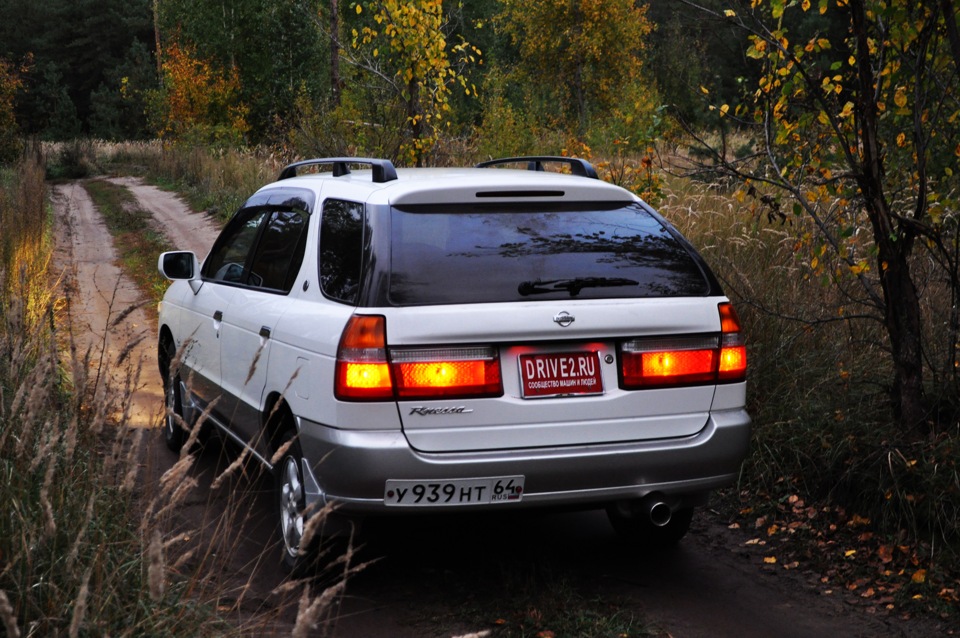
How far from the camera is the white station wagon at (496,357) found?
4.31 m

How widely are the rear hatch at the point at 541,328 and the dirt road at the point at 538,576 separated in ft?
2.08

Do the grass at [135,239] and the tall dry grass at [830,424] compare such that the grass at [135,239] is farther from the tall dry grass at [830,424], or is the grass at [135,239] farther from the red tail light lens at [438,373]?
the red tail light lens at [438,373]

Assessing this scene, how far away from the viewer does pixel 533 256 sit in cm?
465

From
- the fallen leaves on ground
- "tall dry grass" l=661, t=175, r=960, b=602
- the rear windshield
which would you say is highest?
the rear windshield

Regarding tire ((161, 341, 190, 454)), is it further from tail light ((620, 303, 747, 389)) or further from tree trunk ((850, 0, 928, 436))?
tree trunk ((850, 0, 928, 436))

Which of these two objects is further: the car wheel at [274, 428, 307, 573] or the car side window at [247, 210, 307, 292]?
the car side window at [247, 210, 307, 292]

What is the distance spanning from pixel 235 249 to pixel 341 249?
1887 mm

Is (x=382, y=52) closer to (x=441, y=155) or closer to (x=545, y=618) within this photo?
(x=441, y=155)

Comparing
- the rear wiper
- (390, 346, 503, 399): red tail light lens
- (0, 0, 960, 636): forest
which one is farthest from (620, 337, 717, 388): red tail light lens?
(0, 0, 960, 636): forest

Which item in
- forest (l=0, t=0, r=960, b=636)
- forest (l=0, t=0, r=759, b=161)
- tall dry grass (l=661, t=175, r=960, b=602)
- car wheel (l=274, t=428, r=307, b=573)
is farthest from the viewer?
forest (l=0, t=0, r=759, b=161)

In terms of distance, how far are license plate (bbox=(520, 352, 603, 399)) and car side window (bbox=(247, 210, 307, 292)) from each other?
140cm

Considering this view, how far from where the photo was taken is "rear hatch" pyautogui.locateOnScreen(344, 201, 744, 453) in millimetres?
4320

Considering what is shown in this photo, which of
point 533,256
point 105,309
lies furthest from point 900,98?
point 105,309

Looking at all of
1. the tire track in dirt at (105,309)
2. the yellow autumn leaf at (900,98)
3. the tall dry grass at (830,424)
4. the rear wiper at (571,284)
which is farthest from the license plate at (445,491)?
the yellow autumn leaf at (900,98)
